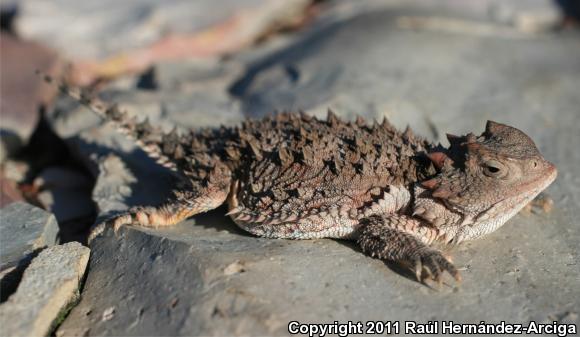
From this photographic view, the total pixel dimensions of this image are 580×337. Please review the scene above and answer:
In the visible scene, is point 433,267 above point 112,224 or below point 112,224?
below

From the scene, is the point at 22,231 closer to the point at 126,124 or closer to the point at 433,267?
the point at 126,124

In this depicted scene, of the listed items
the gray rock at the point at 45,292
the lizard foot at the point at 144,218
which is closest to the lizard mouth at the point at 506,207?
the lizard foot at the point at 144,218

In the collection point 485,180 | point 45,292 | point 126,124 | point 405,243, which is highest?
point 126,124

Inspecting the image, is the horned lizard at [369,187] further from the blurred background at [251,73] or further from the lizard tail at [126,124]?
the blurred background at [251,73]

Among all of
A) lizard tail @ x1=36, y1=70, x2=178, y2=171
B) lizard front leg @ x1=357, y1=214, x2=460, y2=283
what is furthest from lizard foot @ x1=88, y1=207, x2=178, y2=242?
lizard front leg @ x1=357, y1=214, x2=460, y2=283

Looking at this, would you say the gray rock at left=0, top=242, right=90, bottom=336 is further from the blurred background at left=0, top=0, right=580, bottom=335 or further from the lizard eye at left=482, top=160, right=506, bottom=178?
the lizard eye at left=482, top=160, right=506, bottom=178

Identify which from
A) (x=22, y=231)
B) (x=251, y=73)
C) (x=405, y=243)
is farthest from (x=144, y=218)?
(x=251, y=73)
